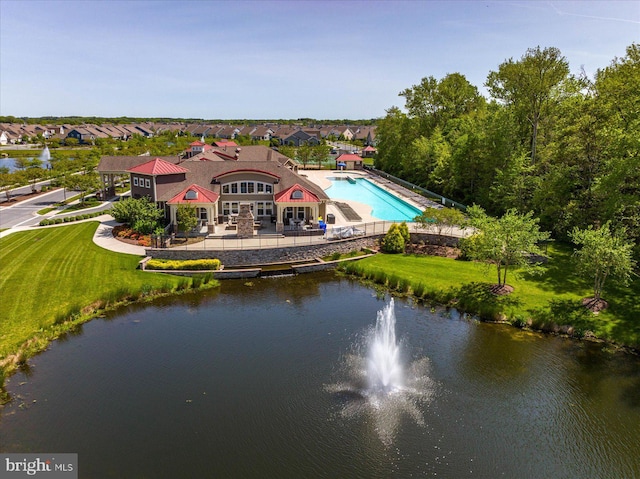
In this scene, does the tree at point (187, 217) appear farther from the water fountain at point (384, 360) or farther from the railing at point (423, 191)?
the railing at point (423, 191)

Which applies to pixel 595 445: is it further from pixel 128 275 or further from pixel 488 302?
pixel 128 275

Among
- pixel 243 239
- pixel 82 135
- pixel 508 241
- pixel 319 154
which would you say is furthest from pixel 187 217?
pixel 82 135

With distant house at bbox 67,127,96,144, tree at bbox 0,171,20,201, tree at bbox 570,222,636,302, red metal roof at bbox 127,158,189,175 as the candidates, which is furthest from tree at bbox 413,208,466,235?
distant house at bbox 67,127,96,144

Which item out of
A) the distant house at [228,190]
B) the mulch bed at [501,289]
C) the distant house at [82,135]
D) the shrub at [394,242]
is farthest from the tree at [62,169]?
the distant house at [82,135]

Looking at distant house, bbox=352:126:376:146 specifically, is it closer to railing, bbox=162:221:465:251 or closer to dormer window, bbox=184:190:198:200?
railing, bbox=162:221:465:251

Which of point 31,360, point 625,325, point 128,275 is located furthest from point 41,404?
point 625,325

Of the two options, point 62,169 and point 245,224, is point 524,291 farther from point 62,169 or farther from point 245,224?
point 62,169
